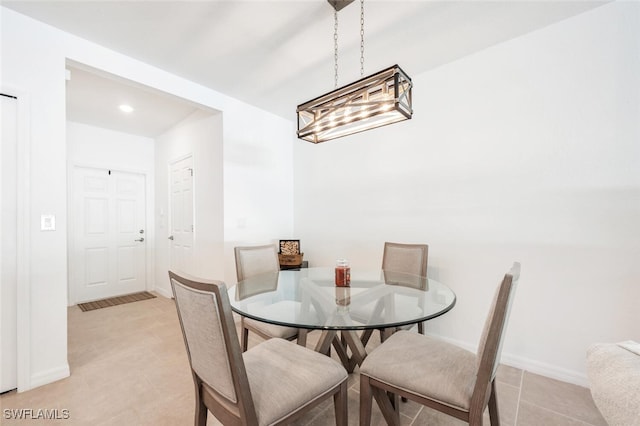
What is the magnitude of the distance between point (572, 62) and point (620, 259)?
4.69 ft

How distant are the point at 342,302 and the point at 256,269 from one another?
111 cm

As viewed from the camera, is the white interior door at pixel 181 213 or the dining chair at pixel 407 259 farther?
Result: the white interior door at pixel 181 213

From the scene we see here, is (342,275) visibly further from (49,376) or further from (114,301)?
(114,301)

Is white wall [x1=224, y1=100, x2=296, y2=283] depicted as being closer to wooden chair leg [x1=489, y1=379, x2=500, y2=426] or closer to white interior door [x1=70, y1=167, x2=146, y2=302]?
white interior door [x1=70, y1=167, x2=146, y2=302]

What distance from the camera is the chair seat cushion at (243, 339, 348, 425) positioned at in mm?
1074

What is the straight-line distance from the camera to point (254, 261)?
2490mm

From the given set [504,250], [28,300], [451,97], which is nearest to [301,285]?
[504,250]

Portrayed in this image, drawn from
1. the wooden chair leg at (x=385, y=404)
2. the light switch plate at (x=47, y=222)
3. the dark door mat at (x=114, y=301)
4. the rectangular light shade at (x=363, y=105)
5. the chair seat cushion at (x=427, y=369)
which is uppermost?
the rectangular light shade at (x=363, y=105)

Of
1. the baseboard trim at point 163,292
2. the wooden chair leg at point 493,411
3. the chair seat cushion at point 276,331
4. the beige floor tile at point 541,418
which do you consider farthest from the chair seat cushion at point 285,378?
the baseboard trim at point 163,292

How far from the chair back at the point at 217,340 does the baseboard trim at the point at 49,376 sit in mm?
1820

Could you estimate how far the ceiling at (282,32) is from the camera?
1.88 m

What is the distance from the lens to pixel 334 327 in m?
1.28

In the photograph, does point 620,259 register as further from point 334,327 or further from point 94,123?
point 94,123

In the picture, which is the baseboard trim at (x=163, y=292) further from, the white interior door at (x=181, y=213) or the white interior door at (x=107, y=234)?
the white interior door at (x=181, y=213)
